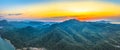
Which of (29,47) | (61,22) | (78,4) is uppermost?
(78,4)

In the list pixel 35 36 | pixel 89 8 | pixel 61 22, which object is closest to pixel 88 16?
pixel 89 8

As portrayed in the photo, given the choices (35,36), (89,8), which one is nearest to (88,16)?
(89,8)

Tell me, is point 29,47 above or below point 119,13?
below

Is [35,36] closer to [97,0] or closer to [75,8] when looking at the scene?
[75,8]

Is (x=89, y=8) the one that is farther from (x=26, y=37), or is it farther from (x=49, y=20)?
(x=26, y=37)

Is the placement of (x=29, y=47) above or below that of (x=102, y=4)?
below

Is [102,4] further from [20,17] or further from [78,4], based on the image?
[20,17]

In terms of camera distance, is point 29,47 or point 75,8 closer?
point 75,8

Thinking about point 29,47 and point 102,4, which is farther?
point 29,47
